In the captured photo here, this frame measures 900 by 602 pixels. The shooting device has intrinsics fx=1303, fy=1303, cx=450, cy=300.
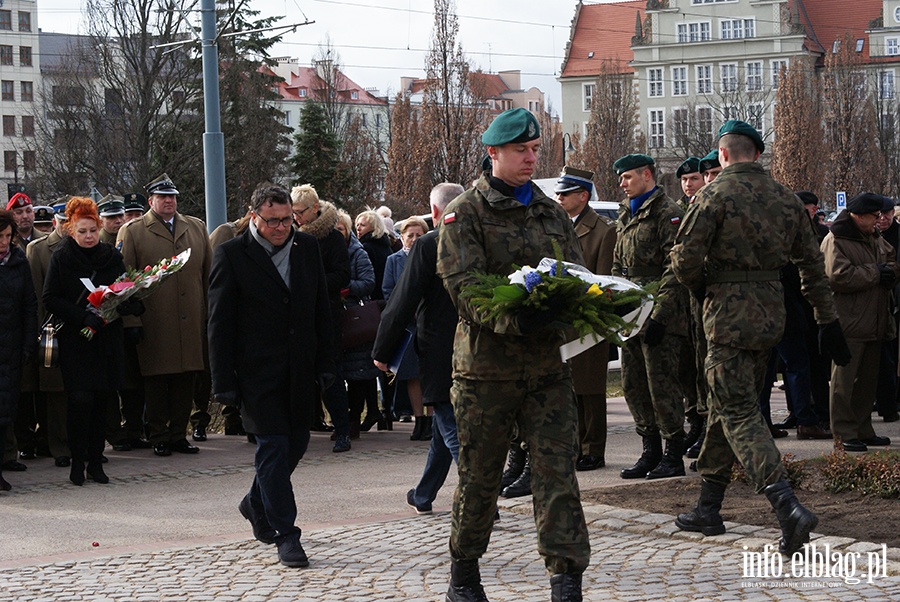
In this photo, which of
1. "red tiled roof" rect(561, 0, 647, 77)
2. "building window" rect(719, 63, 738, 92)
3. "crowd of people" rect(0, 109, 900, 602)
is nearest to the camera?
"crowd of people" rect(0, 109, 900, 602)

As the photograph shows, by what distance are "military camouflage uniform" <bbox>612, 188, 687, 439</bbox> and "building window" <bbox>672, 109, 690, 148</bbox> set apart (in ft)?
231

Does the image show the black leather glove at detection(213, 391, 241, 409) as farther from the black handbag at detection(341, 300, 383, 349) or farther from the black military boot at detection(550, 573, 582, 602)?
the black handbag at detection(341, 300, 383, 349)

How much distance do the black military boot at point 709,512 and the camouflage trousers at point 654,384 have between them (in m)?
1.95

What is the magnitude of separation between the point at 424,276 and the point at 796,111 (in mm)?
61232

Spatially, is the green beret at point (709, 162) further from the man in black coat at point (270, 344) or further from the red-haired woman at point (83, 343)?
the red-haired woman at point (83, 343)

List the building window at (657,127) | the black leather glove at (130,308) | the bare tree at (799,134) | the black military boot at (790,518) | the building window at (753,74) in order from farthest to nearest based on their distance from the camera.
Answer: the building window at (657,127) → the building window at (753,74) → the bare tree at (799,134) → the black leather glove at (130,308) → the black military boot at (790,518)

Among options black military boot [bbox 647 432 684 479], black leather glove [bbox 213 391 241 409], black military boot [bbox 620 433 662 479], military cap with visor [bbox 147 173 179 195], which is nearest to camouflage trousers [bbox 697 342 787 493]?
black military boot [bbox 647 432 684 479]

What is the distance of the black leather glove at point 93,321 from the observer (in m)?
10.4

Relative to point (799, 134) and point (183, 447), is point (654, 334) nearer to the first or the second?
point (183, 447)

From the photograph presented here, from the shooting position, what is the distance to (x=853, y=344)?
10875mm

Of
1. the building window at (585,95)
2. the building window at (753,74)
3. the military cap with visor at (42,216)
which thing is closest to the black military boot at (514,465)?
the military cap with visor at (42,216)

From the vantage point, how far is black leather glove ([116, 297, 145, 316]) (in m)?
10.6

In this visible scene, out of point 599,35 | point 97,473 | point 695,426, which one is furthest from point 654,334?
point 599,35

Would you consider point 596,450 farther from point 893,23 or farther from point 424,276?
point 893,23
